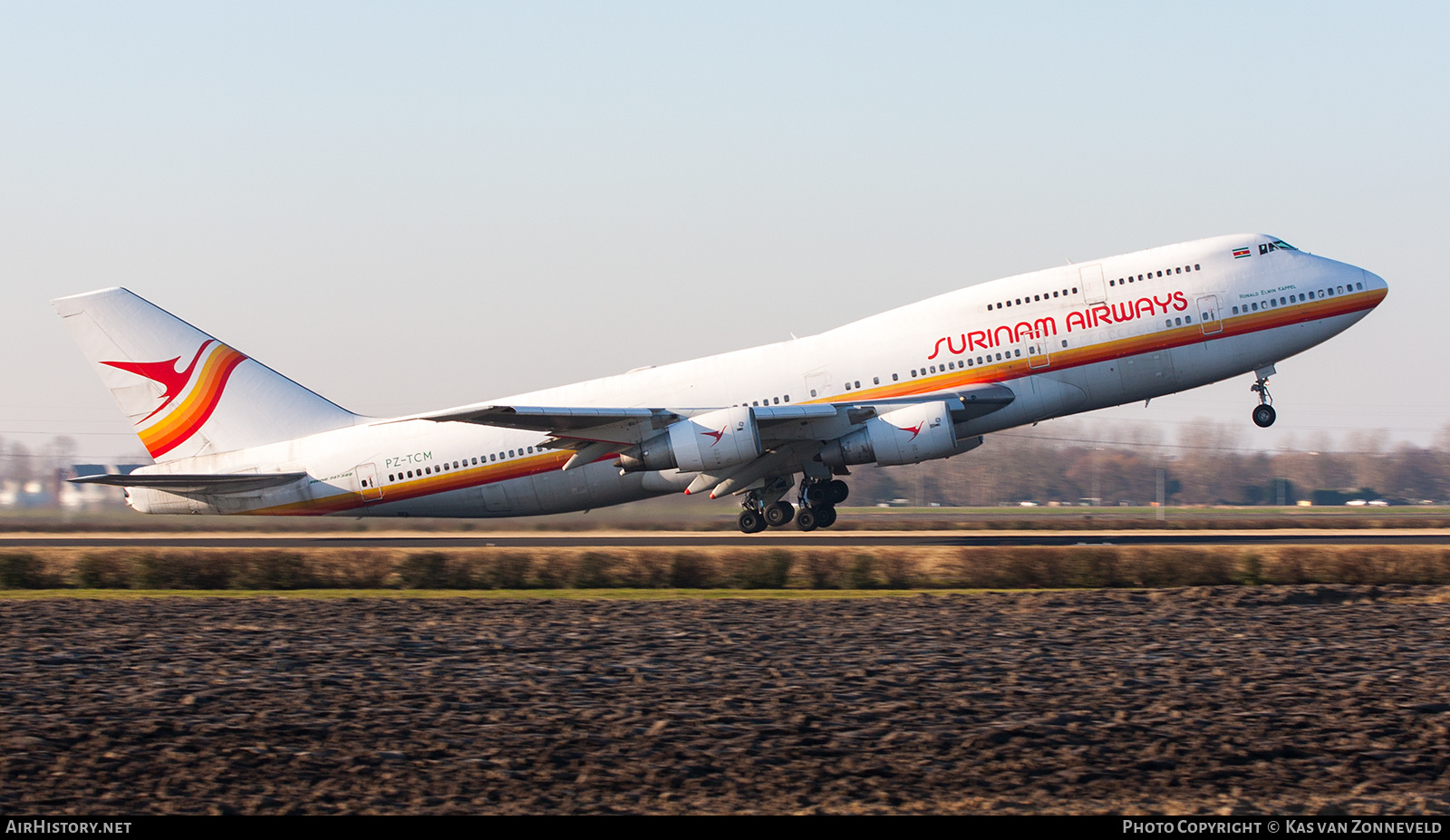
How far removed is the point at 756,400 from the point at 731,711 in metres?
21.1

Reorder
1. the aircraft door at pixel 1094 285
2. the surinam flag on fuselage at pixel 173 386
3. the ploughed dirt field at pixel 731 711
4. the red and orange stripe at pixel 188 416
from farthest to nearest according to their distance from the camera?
the red and orange stripe at pixel 188 416
the surinam flag on fuselage at pixel 173 386
the aircraft door at pixel 1094 285
the ploughed dirt field at pixel 731 711

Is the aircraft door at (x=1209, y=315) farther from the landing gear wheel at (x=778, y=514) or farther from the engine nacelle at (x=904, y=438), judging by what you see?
the landing gear wheel at (x=778, y=514)

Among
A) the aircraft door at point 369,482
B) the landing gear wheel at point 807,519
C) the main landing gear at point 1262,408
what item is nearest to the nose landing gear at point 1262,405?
the main landing gear at point 1262,408

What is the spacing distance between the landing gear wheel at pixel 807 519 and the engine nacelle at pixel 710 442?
14.3 feet

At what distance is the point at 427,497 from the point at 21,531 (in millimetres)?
19661

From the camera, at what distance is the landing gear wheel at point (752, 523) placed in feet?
119

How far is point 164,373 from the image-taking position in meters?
37.5

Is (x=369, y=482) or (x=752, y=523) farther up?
(x=369, y=482)

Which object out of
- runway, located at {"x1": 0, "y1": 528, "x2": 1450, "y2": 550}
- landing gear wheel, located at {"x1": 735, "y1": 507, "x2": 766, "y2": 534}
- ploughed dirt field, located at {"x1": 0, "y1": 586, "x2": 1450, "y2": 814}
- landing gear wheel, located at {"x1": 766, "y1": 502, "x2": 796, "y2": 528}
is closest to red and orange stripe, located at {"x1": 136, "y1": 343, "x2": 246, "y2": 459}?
runway, located at {"x1": 0, "y1": 528, "x2": 1450, "y2": 550}

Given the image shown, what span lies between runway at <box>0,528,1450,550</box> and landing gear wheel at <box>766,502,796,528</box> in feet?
1.56

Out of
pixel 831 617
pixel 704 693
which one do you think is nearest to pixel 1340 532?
pixel 831 617

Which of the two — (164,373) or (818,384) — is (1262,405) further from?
(164,373)

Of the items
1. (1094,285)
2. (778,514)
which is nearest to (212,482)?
(778,514)
